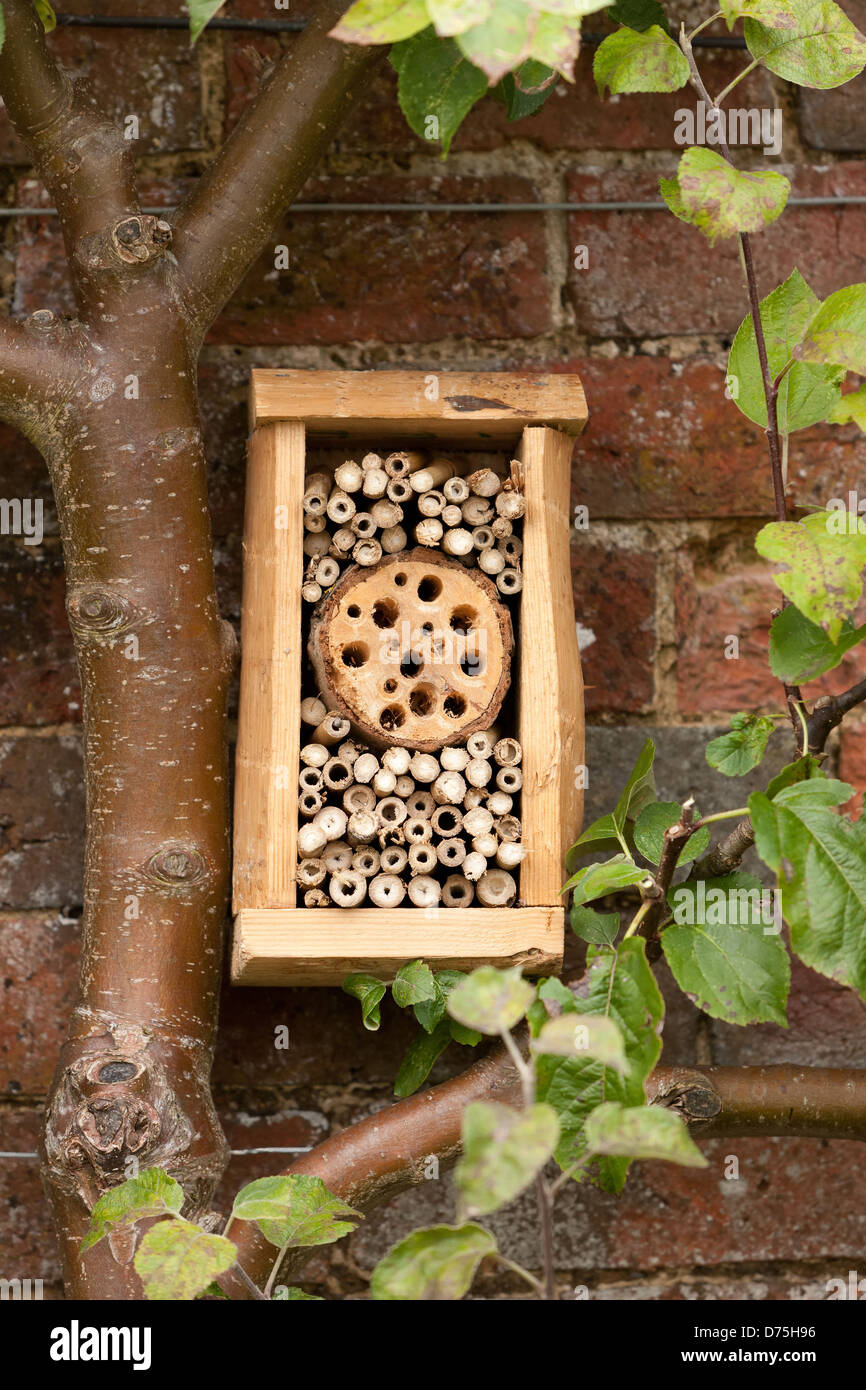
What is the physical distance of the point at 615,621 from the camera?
133cm

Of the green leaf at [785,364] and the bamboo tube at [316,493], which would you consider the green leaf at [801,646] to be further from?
the bamboo tube at [316,493]

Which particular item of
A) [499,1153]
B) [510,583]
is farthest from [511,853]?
[499,1153]

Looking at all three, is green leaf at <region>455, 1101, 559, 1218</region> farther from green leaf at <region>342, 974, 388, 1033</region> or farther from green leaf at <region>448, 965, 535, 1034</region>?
green leaf at <region>342, 974, 388, 1033</region>

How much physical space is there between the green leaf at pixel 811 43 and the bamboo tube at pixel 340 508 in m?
0.47

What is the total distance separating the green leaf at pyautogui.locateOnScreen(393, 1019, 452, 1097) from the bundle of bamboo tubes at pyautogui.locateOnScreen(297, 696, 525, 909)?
150mm

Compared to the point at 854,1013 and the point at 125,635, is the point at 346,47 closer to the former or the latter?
the point at 125,635

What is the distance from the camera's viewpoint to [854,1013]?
52.1 inches

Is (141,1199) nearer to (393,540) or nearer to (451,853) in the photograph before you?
(451,853)

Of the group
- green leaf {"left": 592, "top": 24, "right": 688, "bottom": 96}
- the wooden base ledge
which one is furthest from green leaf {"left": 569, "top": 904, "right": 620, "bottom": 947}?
green leaf {"left": 592, "top": 24, "right": 688, "bottom": 96}

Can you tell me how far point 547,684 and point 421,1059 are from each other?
362 mm

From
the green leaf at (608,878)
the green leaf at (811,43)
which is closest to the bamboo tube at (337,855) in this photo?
the green leaf at (608,878)

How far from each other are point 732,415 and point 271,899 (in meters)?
0.69

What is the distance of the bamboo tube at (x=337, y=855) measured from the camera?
1068 mm

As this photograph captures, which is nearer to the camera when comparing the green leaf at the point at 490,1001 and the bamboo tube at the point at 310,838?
the green leaf at the point at 490,1001
